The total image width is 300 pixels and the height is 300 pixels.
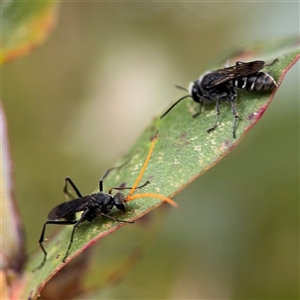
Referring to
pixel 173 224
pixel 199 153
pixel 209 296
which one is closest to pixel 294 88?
pixel 173 224

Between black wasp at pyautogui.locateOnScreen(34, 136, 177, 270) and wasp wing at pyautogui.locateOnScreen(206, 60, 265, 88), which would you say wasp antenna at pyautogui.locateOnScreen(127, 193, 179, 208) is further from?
wasp wing at pyautogui.locateOnScreen(206, 60, 265, 88)

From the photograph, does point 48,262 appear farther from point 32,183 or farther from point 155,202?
point 32,183

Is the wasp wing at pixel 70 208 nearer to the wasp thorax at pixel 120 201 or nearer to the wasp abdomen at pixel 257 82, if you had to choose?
the wasp thorax at pixel 120 201

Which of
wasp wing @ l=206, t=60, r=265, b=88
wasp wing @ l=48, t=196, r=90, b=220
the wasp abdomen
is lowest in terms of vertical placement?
wasp wing @ l=48, t=196, r=90, b=220

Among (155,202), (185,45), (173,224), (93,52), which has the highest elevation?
(93,52)

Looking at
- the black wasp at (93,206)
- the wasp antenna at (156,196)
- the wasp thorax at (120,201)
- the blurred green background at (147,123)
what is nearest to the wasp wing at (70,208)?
the black wasp at (93,206)

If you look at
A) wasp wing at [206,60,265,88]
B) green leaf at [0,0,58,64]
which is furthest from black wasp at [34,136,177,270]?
green leaf at [0,0,58,64]
